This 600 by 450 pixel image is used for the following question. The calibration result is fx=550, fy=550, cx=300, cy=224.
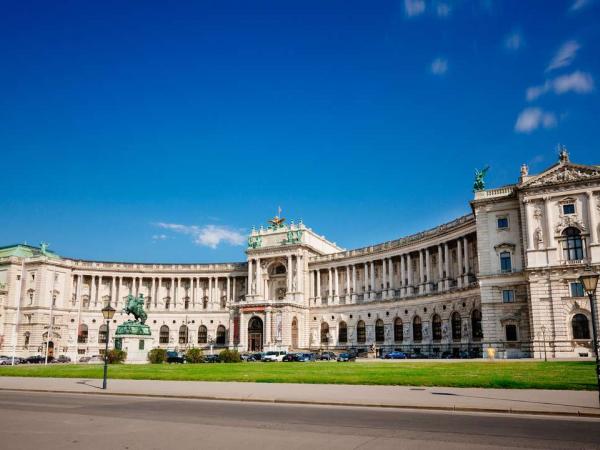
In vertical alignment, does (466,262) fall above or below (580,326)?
above

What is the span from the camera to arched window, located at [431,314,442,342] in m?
87.6

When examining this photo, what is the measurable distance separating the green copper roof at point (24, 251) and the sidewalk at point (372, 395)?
8908 cm

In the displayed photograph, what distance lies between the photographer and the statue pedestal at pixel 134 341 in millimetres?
65500

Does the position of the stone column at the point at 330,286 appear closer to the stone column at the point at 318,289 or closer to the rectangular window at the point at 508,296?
the stone column at the point at 318,289

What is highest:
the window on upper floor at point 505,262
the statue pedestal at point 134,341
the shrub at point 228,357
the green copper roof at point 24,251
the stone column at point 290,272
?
the green copper roof at point 24,251

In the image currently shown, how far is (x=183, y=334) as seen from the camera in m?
124

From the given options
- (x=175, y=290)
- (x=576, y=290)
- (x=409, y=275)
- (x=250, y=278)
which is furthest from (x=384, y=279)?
(x=175, y=290)

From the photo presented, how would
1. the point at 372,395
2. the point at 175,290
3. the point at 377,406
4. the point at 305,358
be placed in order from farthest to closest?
1. the point at 175,290
2. the point at 305,358
3. the point at 372,395
4. the point at 377,406

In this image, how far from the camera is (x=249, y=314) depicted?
109 m

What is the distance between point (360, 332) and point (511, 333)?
40773 millimetres

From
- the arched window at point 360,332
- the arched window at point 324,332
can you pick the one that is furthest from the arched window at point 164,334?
the arched window at point 360,332

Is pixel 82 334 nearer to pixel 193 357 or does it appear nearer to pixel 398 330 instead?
pixel 193 357

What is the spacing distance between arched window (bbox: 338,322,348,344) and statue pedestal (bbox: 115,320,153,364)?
4855 cm

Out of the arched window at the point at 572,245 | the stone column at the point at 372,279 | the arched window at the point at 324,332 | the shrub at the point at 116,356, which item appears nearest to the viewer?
the shrub at the point at 116,356
